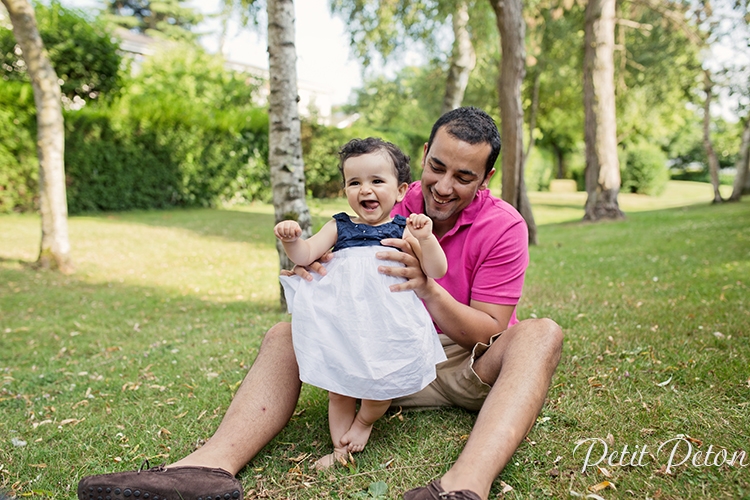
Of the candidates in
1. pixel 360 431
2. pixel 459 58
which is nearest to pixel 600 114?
pixel 459 58

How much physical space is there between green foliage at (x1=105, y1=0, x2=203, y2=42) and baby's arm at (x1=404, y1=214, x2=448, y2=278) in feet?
120

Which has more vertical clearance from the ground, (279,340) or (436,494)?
(279,340)

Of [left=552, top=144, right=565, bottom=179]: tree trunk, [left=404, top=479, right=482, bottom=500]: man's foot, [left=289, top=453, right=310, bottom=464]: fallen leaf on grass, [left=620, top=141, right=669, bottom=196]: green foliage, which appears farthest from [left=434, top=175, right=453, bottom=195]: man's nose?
[left=552, top=144, right=565, bottom=179]: tree trunk

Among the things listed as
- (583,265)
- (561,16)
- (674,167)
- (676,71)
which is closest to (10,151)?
(583,265)

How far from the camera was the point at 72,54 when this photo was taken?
13234 millimetres

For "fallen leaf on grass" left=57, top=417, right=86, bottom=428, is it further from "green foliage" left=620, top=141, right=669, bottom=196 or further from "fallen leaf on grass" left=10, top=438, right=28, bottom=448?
"green foliage" left=620, top=141, right=669, bottom=196

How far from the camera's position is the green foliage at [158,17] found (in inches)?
1367

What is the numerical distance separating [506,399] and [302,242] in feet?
3.21

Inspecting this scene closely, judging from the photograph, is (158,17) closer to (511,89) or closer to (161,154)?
(161,154)

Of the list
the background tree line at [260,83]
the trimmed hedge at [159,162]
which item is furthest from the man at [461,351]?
the trimmed hedge at [159,162]

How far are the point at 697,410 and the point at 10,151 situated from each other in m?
13.1

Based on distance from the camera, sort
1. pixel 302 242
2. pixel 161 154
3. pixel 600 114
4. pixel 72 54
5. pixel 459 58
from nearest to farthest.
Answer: pixel 302 242, pixel 459 58, pixel 600 114, pixel 72 54, pixel 161 154

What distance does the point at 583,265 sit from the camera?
23.1ft

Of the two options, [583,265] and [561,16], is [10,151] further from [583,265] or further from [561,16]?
[561,16]
